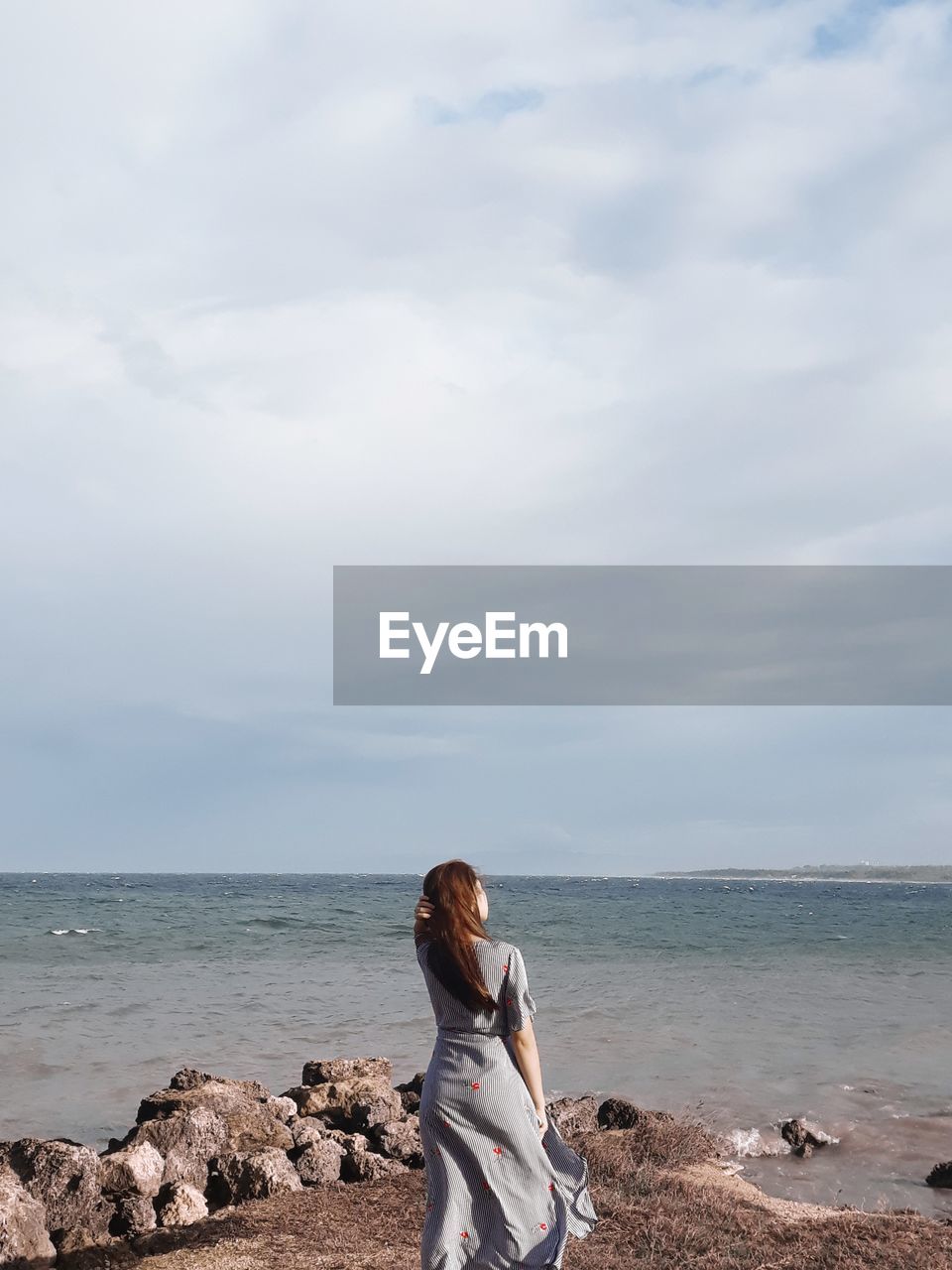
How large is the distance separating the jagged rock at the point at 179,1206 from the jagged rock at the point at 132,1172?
0.81ft

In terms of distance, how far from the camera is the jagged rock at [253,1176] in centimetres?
893

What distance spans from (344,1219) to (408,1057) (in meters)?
8.67

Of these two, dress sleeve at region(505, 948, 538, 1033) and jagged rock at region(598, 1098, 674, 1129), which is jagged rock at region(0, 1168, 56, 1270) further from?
jagged rock at region(598, 1098, 674, 1129)

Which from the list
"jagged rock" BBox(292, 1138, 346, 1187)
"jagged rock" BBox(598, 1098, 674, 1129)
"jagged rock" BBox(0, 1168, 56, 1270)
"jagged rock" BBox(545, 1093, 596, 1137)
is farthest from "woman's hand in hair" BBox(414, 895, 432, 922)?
"jagged rock" BBox(598, 1098, 674, 1129)

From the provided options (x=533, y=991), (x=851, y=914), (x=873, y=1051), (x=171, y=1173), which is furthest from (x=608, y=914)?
(x=171, y=1173)

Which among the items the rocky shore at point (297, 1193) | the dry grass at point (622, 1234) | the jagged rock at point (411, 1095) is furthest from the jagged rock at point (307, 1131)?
the jagged rock at point (411, 1095)

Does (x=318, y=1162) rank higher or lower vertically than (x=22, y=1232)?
lower

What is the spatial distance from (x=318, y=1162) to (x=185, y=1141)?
1236mm

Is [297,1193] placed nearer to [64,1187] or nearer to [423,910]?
[64,1187]

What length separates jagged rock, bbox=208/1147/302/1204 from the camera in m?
8.93

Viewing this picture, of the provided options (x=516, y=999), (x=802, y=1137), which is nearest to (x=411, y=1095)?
(x=802, y=1137)

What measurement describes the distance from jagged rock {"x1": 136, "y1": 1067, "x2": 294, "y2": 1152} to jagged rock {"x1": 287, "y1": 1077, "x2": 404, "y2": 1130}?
501mm

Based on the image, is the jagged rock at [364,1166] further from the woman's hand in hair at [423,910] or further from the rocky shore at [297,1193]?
the woman's hand in hair at [423,910]

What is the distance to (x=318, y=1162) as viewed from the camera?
9438 mm
